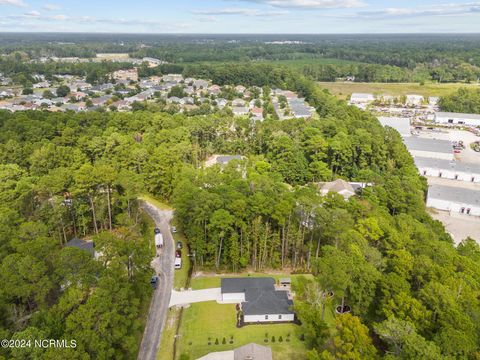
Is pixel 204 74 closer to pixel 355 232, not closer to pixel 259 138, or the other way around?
pixel 259 138

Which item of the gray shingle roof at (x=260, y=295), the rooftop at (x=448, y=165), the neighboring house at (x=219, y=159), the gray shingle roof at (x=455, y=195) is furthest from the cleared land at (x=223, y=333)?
the rooftop at (x=448, y=165)

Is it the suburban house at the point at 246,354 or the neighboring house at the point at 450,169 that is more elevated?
the neighboring house at the point at 450,169

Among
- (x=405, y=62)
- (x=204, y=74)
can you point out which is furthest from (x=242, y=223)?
(x=405, y=62)

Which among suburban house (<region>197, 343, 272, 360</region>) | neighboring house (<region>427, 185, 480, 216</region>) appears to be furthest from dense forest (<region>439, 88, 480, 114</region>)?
suburban house (<region>197, 343, 272, 360</region>)

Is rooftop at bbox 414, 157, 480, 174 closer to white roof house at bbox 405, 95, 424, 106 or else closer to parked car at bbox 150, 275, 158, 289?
parked car at bbox 150, 275, 158, 289

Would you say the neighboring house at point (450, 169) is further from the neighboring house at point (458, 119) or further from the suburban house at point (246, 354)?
the suburban house at point (246, 354)

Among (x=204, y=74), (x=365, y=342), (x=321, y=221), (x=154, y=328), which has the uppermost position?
(x=204, y=74)

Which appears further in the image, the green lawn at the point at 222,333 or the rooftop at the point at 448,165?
the rooftop at the point at 448,165
